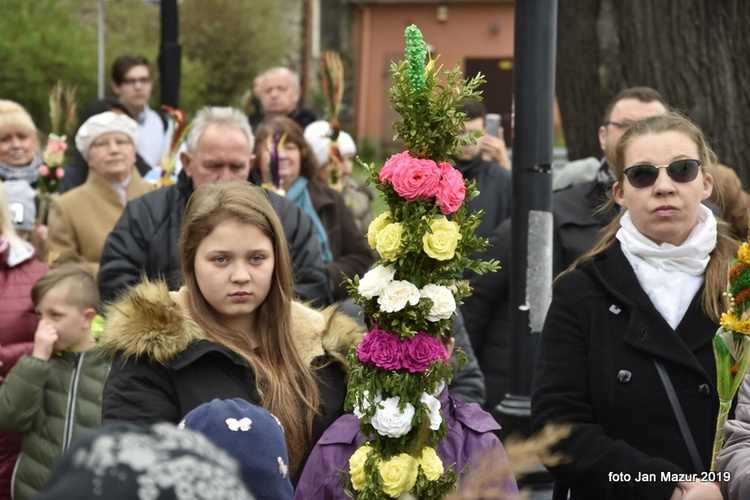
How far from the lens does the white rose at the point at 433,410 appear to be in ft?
10.9

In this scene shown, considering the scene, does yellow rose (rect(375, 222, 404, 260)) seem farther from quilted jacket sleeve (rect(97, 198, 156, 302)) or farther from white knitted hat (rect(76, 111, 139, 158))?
white knitted hat (rect(76, 111, 139, 158))

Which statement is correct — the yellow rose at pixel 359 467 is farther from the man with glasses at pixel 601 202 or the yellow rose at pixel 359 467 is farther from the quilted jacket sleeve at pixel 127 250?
the quilted jacket sleeve at pixel 127 250

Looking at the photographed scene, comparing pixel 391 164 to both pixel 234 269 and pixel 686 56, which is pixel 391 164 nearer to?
pixel 234 269

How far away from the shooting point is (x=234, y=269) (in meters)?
3.94

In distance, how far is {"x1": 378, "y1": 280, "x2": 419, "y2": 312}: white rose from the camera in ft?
10.6

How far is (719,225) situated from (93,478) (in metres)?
3.12

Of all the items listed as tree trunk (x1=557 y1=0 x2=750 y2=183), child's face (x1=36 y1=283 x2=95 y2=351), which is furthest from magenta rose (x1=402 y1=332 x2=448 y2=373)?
tree trunk (x1=557 y1=0 x2=750 y2=183)

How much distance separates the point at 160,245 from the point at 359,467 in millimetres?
2702

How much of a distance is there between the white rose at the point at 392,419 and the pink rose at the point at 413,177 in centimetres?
53

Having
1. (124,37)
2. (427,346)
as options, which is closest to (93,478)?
(427,346)

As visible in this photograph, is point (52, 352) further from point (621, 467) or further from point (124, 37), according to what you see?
point (124, 37)

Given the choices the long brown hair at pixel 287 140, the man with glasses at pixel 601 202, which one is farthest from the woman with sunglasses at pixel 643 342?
the long brown hair at pixel 287 140

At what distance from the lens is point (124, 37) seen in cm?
2402

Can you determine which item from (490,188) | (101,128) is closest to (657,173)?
(490,188)
